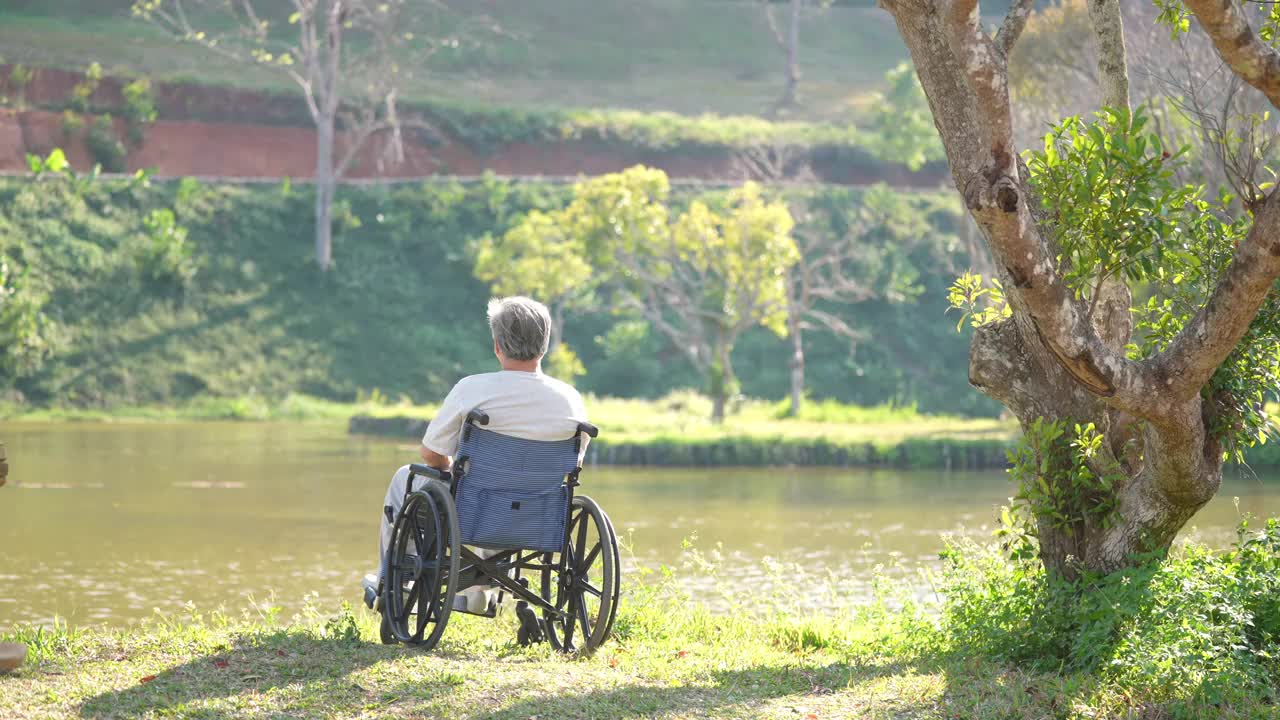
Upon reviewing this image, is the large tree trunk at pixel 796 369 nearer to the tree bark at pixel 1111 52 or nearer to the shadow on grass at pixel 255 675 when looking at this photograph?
the tree bark at pixel 1111 52

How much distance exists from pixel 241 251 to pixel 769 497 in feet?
59.7

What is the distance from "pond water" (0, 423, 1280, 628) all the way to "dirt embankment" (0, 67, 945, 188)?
15464 mm

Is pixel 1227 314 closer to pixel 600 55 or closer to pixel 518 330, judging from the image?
pixel 518 330

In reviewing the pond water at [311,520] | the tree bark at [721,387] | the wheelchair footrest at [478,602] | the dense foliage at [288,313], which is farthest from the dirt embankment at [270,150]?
the wheelchair footrest at [478,602]

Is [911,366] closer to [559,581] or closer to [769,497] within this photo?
[769,497]

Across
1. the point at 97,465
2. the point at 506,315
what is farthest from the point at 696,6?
the point at 506,315

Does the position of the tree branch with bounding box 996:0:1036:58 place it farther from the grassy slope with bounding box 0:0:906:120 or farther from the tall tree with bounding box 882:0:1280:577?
the grassy slope with bounding box 0:0:906:120

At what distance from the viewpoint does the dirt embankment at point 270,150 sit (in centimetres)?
3566

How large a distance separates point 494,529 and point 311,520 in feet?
27.5

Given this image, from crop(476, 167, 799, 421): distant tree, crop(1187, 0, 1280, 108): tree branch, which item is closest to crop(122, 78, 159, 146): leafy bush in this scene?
crop(476, 167, 799, 421): distant tree

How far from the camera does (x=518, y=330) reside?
20.0 ft

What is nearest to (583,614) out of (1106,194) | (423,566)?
(423,566)

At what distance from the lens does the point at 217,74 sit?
135 ft

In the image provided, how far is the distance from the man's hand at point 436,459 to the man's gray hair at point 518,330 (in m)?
0.44
